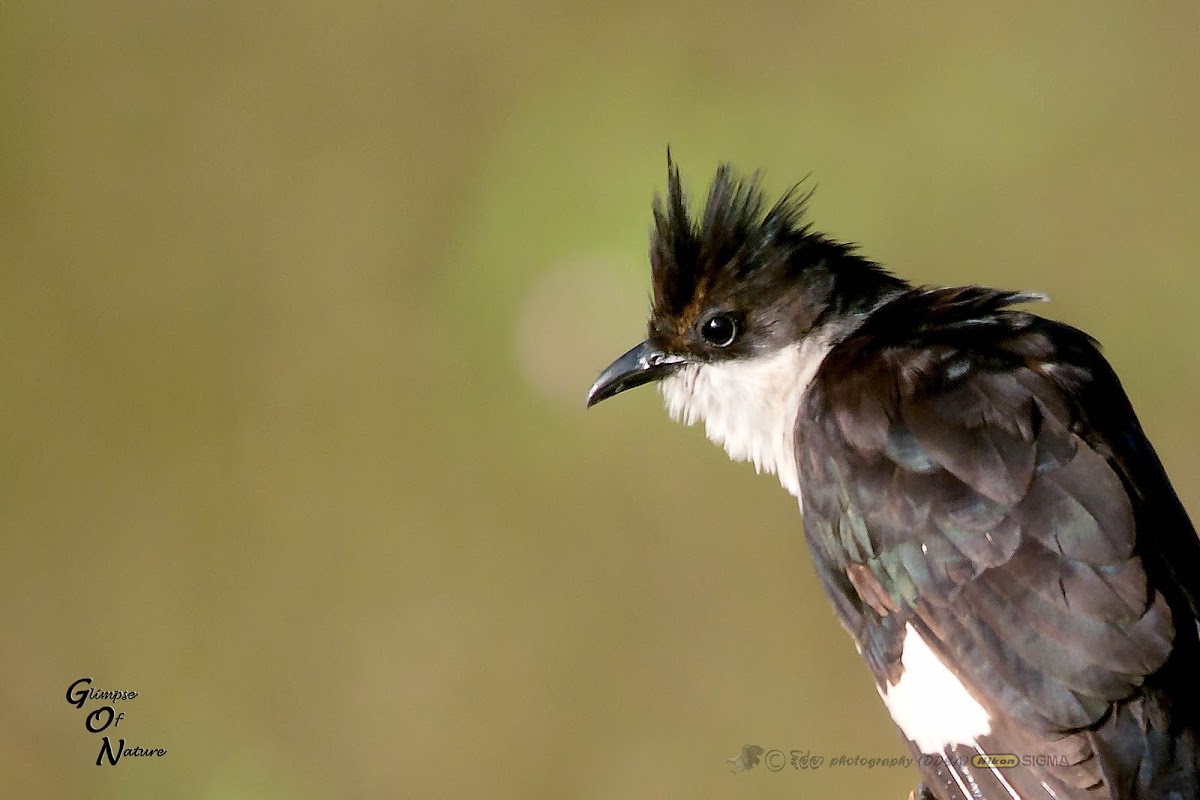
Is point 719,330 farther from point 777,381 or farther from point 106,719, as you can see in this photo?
point 106,719

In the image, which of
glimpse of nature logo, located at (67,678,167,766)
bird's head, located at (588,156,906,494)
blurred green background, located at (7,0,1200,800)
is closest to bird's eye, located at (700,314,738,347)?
bird's head, located at (588,156,906,494)

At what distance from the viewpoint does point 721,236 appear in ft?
9.12

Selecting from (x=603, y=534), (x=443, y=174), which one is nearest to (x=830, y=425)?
(x=603, y=534)

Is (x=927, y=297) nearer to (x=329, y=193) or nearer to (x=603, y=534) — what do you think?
(x=603, y=534)

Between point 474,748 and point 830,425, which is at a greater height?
point 830,425

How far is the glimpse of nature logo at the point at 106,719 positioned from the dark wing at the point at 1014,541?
2.04 m

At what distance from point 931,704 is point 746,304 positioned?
99 centimetres

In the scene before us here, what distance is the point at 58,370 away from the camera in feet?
13.1

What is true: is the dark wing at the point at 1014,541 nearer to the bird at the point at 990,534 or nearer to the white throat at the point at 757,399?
the bird at the point at 990,534

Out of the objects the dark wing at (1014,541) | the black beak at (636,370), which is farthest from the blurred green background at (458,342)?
the dark wing at (1014,541)

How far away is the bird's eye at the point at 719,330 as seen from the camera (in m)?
2.79

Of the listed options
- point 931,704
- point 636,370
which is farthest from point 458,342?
point 931,704

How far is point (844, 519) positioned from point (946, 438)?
0.77 ft

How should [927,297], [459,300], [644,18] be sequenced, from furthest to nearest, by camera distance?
[644,18]
[459,300]
[927,297]
